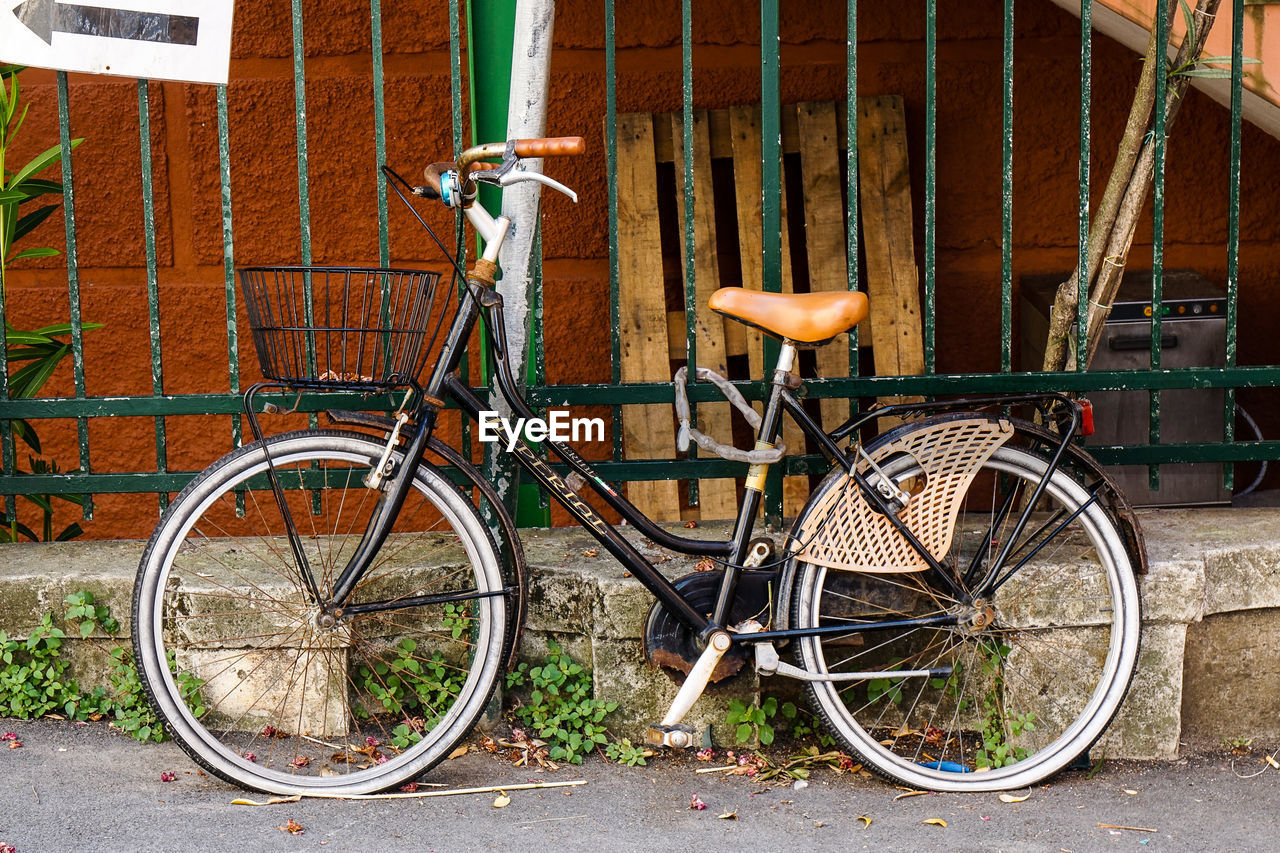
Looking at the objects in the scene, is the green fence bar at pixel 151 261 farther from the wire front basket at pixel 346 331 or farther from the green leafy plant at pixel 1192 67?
the green leafy plant at pixel 1192 67

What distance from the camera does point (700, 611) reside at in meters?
2.93

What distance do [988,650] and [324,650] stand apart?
162 cm

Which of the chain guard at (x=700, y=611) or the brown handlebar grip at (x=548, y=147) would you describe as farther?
the chain guard at (x=700, y=611)

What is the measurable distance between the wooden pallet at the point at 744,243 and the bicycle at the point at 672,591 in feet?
4.39

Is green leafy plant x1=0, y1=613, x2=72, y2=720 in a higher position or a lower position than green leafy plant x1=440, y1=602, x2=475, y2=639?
lower

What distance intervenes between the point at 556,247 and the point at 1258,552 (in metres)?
2.65

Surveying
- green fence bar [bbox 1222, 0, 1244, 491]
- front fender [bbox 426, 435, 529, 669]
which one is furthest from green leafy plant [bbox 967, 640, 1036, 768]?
front fender [bbox 426, 435, 529, 669]

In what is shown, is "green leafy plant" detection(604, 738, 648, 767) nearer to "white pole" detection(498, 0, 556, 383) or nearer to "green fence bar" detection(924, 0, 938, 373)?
"white pole" detection(498, 0, 556, 383)

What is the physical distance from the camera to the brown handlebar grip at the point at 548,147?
254 centimetres

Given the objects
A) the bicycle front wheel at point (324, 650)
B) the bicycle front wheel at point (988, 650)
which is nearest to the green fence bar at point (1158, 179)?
the bicycle front wheel at point (988, 650)

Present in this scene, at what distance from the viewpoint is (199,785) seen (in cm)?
288

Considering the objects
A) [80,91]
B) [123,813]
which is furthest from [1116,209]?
[80,91]

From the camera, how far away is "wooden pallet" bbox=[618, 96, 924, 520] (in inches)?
175

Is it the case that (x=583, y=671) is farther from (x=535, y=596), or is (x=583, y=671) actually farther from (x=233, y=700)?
(x=233, y=700)
